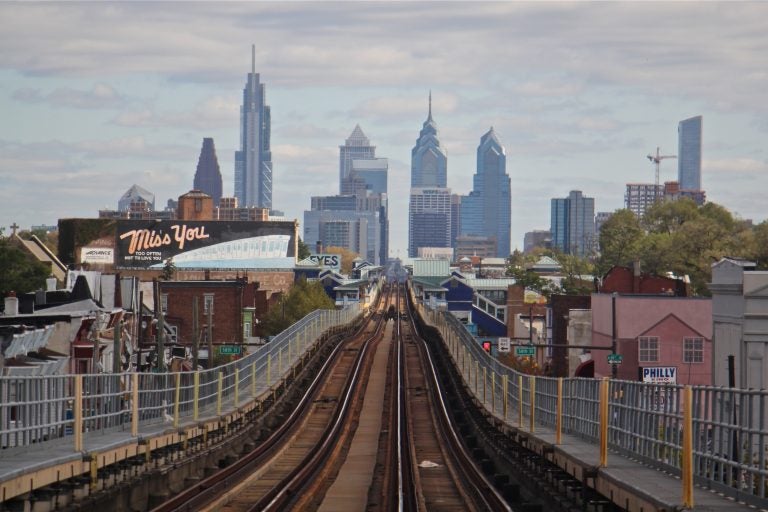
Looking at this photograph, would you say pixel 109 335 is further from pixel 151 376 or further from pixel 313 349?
pixel 151 376

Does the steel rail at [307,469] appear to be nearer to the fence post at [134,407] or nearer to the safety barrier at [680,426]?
the fence post at [134,407]

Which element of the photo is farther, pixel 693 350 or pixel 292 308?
pixel 292 308

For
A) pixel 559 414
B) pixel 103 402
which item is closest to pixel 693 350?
pixel 559 414

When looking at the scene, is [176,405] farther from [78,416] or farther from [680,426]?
[680,426]

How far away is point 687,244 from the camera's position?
398ft

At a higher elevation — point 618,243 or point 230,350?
point 618,243

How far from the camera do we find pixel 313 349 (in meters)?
74.2

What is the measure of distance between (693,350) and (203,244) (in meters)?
85.0

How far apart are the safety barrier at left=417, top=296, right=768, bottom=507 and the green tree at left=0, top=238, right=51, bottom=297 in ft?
202

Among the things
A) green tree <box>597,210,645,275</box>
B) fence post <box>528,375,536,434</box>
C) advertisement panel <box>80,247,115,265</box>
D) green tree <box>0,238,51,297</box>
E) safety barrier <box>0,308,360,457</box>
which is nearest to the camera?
safety barrier <box>0,308,360,457</box>

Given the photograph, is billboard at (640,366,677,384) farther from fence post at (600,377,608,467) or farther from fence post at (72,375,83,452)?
fence post at (72,375,83,452)

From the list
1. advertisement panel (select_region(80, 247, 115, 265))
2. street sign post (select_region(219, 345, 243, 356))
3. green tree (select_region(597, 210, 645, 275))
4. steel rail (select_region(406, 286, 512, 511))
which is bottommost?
steel rail (select_region(406, 286, 512, 511))

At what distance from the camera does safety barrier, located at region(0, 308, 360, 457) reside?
17844 millimetres

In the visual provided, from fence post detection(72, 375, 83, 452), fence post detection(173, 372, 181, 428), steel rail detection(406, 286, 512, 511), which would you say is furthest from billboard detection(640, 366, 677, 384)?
fence post detection(72, 375, 83, 452)
